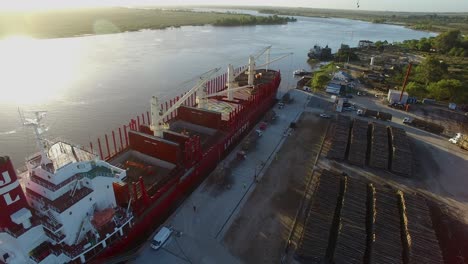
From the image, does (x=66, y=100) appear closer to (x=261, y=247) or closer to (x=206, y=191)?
(x=206, y=191)

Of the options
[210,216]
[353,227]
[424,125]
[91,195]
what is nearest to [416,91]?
[424,125]

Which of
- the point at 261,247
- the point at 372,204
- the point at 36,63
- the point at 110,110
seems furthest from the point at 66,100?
the point at 372,204

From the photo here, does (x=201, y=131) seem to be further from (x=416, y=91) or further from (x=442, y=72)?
(x=442, y=72)

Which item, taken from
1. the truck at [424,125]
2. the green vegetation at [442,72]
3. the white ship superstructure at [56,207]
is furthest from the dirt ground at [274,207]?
the green vegetation at [442,72]

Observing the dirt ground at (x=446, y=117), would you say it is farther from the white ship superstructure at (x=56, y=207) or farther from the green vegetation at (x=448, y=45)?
the green vegetation at (x=448, y=45)

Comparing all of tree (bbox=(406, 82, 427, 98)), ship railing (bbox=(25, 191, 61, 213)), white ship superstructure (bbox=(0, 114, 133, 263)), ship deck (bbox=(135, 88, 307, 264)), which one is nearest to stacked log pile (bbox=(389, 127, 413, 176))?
ship deck (bbox=(135, 88, 307, 264))
